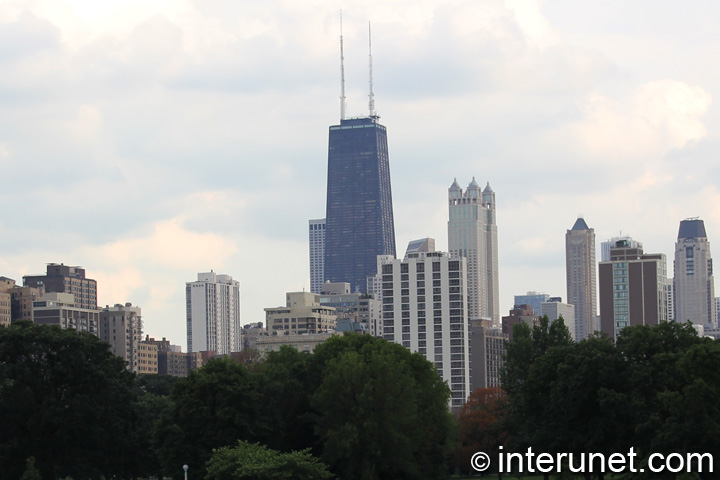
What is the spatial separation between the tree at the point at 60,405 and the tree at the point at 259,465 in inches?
490

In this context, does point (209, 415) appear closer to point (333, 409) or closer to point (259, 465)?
point (333, 409)

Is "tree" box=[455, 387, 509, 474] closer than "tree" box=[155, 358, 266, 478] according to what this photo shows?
No

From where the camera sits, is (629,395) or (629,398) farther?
(629,395)

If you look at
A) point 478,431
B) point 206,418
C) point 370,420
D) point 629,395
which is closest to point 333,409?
point 370,420

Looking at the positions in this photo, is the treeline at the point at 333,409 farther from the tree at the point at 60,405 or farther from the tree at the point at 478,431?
the tree at the point at 478,431

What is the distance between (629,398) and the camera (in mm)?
73500

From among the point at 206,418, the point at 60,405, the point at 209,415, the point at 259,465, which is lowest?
the point at 259,465

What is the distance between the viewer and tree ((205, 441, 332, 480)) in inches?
2822

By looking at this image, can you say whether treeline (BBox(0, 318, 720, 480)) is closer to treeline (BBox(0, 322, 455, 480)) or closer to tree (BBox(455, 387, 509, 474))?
treeline (BBox(0, 322, 455, 480))

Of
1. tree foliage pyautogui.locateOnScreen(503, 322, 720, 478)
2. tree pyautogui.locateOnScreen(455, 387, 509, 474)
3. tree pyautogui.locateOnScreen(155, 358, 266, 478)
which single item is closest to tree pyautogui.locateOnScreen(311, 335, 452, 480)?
tree pyautogui.locateOnScreen(155, 358, 266, 478)

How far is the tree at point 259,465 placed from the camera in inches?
2822

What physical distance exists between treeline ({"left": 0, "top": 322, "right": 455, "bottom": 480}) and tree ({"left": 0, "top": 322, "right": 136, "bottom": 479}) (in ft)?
0.27

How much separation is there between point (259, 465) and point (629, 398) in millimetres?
21659

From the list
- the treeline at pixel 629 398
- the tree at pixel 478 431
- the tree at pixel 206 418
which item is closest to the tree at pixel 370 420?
the tree at pixel 206 418
